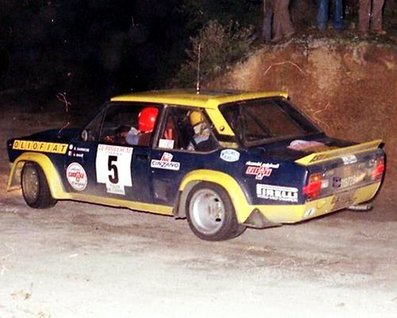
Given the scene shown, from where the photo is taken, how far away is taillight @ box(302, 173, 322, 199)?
8.76 meters

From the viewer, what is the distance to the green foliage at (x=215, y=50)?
16.5 meters

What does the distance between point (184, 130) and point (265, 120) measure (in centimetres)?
100

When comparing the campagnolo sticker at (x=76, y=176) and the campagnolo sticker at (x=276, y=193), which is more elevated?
the campagnolo sticker at (x=276, y=193)

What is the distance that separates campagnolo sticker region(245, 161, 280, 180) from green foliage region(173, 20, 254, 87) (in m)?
7.38

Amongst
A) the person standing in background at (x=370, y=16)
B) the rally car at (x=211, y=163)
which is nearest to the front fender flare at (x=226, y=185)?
the rally car at (x=211, y=163)

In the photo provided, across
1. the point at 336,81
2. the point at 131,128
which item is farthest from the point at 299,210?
the point at 336,81

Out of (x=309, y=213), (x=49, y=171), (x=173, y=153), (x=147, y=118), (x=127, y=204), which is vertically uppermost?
(x=147, y=118)

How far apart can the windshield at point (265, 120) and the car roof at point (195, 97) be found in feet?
0.21

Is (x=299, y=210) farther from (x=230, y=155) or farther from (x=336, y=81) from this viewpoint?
(x=336, y=81)

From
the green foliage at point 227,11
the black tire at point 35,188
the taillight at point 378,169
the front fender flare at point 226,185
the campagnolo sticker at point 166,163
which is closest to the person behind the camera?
the front fender flare at point 226,185

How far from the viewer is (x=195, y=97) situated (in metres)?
9.90

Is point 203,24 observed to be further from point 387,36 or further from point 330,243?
point 330,243

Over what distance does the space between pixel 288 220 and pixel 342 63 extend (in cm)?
716

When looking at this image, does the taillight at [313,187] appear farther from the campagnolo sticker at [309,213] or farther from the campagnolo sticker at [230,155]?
the campagnolo sticker at [230,155]
